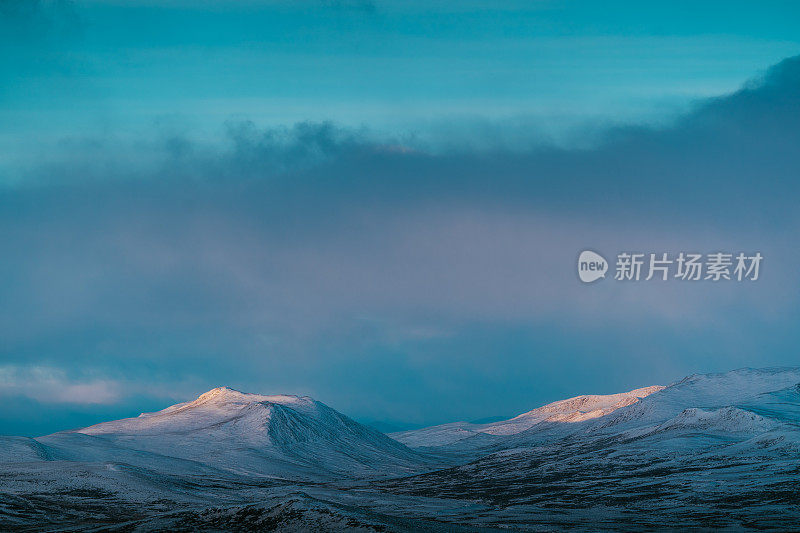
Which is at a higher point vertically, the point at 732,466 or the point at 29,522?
the point at 732,466

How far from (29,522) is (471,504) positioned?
7726 cm

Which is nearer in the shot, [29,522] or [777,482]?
[29,522]

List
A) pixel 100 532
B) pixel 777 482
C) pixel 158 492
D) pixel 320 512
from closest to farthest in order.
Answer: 1. pixel 320 512
2. pixel 100 532
3. pixel 777 482
4. pixel 158 492

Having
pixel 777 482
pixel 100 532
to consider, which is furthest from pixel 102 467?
pixel 777 482

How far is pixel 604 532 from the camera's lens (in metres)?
102

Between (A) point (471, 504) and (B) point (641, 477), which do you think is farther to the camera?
(B) point (641, 477)

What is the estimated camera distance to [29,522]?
116000 millimetres

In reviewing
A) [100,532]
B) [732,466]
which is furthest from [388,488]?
[100,532]

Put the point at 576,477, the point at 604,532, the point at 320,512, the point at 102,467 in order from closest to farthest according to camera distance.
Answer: the point at 320,512
the point at 604,532
the point at 102,467
the point at 576,477

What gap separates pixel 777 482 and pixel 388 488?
299 feet

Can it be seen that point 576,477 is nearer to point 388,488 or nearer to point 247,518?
point 388,488

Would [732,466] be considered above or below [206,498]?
above

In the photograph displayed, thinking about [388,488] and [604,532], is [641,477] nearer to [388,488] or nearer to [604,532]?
[388,488]

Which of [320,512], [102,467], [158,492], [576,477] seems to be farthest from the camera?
[576,477]
